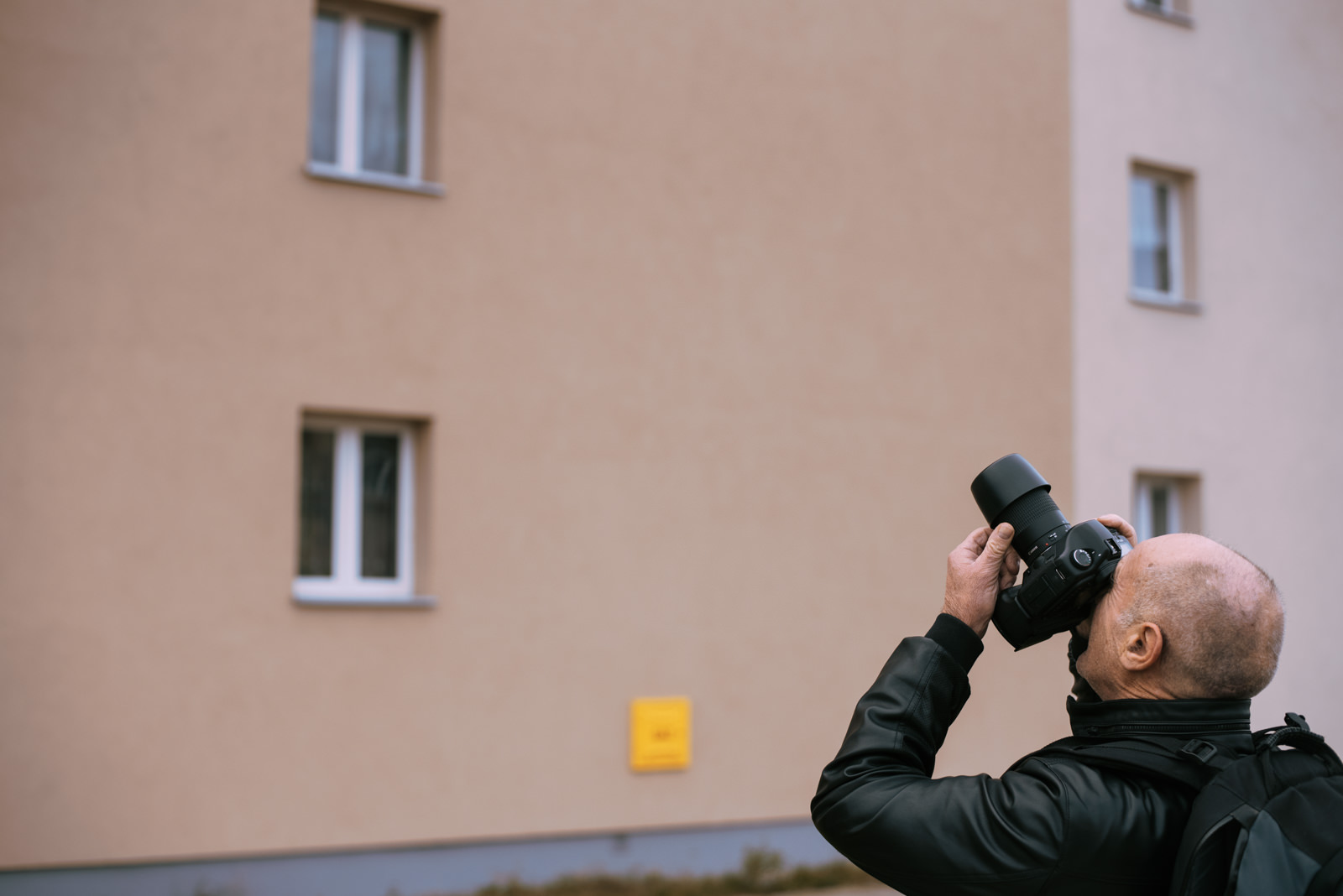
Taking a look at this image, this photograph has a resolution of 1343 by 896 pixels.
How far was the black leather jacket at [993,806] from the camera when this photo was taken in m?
1.64

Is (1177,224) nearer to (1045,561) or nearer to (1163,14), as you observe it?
(1163,14)

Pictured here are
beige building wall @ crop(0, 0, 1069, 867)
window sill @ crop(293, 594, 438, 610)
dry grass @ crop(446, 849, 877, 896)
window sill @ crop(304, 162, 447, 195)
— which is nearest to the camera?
beige building wall @ crop(0, 0, 1069, 867)

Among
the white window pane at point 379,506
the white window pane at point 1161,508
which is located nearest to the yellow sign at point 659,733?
the white window pane at point 379,506

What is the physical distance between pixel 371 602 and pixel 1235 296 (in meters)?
7.81

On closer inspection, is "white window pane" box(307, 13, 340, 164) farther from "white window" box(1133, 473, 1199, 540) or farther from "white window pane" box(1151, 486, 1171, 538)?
"white window pane" box(1151, 486, 1171, 538)

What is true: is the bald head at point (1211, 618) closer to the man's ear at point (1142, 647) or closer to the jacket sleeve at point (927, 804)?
the man's ear at point (1142, 647)

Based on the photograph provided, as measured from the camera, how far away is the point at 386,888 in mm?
7004

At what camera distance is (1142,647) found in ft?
5.79

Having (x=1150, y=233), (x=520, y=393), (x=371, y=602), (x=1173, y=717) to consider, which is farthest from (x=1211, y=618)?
(x=1150, y=233)

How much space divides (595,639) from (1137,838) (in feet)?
20.3

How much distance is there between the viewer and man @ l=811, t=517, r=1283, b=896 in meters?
1.64

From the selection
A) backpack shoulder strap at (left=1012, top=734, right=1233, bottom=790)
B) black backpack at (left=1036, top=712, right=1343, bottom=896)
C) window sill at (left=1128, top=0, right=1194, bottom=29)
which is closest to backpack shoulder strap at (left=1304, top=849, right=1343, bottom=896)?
black backpack at (left=1036, top=712, right=1343, bottom=896)

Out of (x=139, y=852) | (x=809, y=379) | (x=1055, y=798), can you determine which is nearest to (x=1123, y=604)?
(x=1055, y=798)

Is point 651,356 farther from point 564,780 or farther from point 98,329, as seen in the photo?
point 98,329
